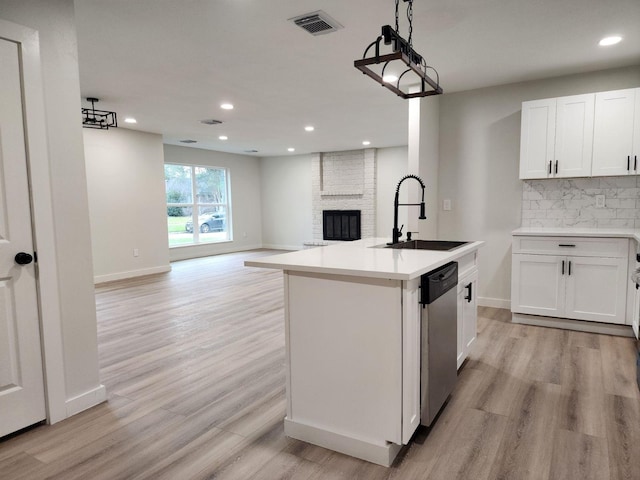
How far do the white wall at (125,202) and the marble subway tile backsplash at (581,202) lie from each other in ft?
19.2

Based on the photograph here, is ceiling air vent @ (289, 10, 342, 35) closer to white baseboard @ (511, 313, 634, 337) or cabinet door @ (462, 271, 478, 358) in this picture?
cabinet door @ (462, 271, 478, 358)

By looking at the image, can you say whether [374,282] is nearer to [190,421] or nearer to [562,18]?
[190,421]

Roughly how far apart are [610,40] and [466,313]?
2.47 metres

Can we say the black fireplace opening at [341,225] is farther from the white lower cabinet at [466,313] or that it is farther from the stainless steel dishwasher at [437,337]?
the stainless steel dishwasher at [437,337]

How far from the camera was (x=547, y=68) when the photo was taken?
376cm

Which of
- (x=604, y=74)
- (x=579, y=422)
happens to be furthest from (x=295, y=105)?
(x=579, y=422)

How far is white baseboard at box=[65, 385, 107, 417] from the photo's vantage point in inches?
89.2

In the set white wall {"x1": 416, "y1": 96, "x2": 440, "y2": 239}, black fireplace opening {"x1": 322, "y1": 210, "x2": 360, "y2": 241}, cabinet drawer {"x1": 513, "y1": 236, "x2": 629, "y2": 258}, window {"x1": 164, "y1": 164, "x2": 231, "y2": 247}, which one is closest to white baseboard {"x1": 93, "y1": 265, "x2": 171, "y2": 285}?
window {"x1": 164, "y1": 164, "x2": 231, "y2": 247}

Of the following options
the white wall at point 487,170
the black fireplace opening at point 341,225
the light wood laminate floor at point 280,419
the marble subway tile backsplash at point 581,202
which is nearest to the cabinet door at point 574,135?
the marble subway tile backsplash at point 581,202

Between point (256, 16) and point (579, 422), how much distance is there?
122 inches

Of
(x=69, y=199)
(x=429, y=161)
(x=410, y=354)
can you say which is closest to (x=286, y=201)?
(x=429, y=161)

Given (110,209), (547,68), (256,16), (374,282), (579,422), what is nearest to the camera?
(374,282)

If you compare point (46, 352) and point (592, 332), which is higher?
point (46, 352)

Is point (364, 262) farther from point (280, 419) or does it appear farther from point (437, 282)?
point (280, 419)
